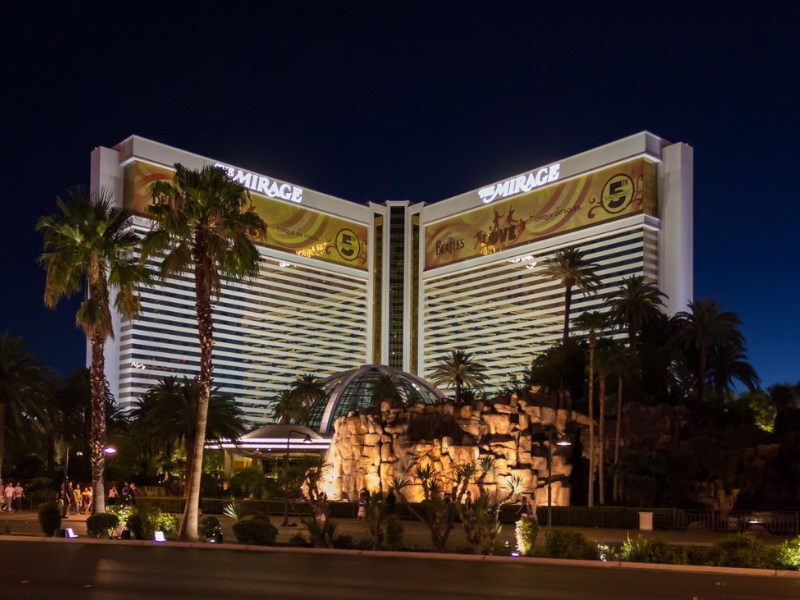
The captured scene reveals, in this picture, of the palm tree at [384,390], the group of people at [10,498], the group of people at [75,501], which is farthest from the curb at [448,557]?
the palm tree at [384,390]

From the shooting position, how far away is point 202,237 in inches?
1041

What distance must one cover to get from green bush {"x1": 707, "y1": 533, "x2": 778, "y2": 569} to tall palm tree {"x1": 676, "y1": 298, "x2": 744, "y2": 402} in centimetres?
4032

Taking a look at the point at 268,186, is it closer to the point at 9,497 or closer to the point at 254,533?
the point at 9,497

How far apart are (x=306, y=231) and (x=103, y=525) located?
12008 cm

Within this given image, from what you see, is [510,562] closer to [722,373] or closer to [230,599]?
[230,599]

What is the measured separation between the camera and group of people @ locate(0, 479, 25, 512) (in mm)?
42316

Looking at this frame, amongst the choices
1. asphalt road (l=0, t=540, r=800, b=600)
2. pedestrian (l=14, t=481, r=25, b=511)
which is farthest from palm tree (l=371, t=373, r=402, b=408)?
asphalt road (l=0, t=540, r=800, b=600)

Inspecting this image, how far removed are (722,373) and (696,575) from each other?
165 ft

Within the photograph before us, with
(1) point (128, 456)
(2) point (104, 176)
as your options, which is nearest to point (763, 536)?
(1) point (128, 456)

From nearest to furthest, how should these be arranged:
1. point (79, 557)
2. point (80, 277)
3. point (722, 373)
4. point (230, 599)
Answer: point (230, 599)
point (79, 557)
point (80, 277)
point (722, 373)

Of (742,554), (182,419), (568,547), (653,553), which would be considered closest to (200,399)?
(568,547)

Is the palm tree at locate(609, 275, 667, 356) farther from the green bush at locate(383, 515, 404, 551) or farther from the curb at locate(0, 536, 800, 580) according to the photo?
the curb at locate(0, 536, 800, 580)

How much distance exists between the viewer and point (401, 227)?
157 m

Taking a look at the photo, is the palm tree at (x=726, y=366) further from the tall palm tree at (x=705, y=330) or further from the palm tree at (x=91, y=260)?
the palm tree at (x=91, y=260)
